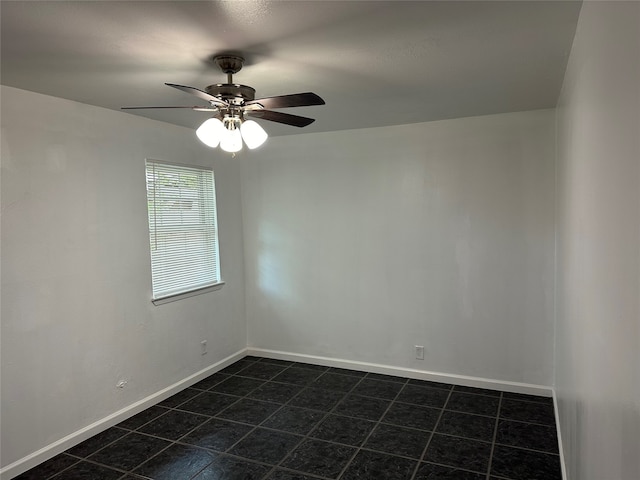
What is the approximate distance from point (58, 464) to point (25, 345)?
0.82 metres

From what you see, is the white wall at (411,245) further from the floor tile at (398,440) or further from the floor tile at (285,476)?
the floor tile at (285,476)

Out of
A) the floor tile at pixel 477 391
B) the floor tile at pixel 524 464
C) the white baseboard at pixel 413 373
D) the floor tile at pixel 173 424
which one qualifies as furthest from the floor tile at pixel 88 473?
the floor tile at pixel 477 391

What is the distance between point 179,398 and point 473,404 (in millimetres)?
2534

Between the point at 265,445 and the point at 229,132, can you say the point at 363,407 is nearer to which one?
the point at 265,445

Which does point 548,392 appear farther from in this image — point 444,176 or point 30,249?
point 30,249

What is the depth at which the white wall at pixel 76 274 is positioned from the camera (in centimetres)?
272

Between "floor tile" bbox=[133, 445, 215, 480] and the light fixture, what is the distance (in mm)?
2026

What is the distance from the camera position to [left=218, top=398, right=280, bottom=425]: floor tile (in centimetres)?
343

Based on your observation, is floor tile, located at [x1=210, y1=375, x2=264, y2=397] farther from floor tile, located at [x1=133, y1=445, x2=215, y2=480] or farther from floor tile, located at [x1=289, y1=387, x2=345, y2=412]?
floor tile, located at [x1=133, y1=445, x2=215, y2=480]

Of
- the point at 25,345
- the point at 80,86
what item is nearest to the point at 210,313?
the point at 25,345

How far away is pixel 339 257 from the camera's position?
14.6 feet

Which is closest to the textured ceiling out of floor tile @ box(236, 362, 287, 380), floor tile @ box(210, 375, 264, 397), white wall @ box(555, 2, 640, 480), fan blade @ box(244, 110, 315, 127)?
fan blade @ box(244, 110, 315, 127)

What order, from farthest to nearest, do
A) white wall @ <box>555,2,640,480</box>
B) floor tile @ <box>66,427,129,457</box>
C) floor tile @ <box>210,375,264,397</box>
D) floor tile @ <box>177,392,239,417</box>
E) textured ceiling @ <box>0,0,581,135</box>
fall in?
floor tile @ <box>210,375,264,397</box> < floor tile @ <box>177,392,239,417</box> < floor tile @ <box>66,427,129,457</box> < textured ceiling @ <box>0,0,581,135</box> < white wall @ <box>555,2,640,480</box>

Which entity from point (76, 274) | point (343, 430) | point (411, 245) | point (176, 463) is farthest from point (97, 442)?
point (411, 245)
